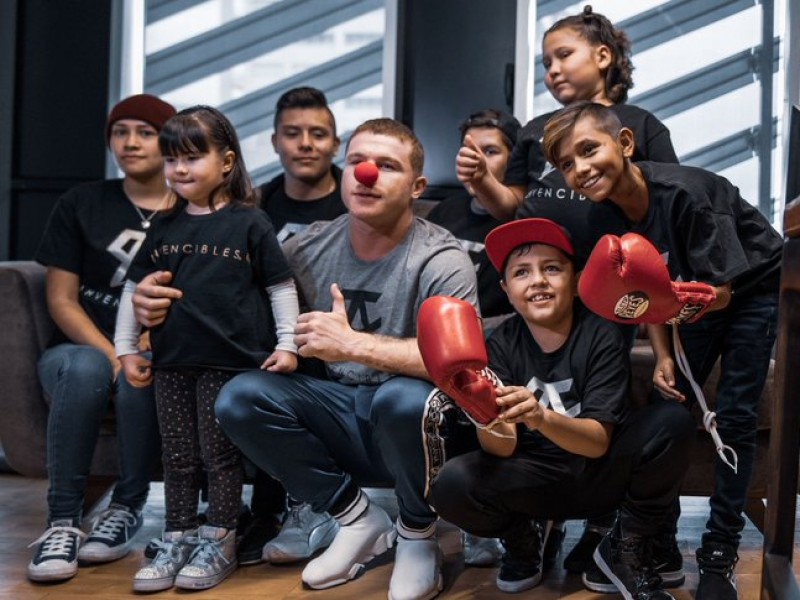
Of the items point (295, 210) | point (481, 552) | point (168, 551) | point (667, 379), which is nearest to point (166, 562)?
point (168, 551)

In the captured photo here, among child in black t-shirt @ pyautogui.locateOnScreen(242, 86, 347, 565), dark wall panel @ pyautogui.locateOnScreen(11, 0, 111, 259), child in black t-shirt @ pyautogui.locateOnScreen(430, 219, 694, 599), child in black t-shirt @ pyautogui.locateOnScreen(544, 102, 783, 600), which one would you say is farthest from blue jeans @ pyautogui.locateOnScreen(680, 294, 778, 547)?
dark wall panel @ pyautogui.locateOnScreen(11, 0, 111, 259)

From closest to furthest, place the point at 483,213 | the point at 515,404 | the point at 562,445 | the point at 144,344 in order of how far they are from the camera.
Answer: the point at 515,404, the point at 562,445, the point at 144,344, the point at 483,213

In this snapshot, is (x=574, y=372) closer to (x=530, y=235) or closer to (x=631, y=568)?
(x=530, y=235)

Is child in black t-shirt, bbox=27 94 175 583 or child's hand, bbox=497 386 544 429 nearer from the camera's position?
child's hand, bbox=497 386 544 429

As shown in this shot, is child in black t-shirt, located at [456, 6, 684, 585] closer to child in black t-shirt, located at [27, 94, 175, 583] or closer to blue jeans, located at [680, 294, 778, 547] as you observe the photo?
blue jeans, located at [680, 294, 778, 547]

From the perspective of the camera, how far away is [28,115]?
403 centimetres

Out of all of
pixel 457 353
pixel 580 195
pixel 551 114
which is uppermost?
pixel 551 114

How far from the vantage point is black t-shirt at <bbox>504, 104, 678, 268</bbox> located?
8.19ft

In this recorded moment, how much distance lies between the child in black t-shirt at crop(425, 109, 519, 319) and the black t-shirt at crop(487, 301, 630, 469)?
0.48m

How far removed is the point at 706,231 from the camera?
7.36ft

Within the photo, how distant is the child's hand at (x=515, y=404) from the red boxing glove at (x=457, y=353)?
2 cm

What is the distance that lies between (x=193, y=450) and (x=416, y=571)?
0.56 m

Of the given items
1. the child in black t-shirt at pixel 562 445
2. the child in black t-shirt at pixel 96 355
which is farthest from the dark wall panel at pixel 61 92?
the child in black t-shirt at pixel 562 445

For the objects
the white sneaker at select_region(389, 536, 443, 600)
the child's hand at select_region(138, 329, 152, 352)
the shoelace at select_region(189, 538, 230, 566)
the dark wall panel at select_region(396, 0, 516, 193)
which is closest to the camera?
the white sneaker at select_region(389, 536, 443, 600)
